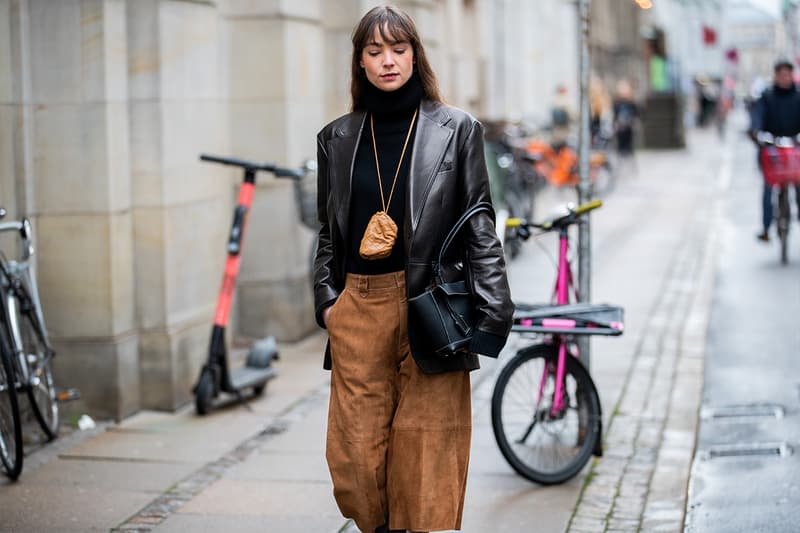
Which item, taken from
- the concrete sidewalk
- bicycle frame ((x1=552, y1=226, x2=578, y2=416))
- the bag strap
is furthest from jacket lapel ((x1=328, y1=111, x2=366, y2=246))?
bicycle frame ((x1=552, y1=226, x2=578, y2=416))

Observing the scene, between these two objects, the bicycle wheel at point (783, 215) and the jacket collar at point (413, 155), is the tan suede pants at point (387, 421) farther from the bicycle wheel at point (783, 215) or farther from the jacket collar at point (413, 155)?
the bicycle wheel at point (783, 215)

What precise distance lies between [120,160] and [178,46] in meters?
0.79

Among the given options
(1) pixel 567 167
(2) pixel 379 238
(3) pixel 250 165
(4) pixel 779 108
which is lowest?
(1) pixel 567 167

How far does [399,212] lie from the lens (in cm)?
439

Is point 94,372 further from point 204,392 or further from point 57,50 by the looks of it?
point 57,50

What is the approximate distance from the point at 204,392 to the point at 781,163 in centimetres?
750

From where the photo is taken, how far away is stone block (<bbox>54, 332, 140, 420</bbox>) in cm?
734

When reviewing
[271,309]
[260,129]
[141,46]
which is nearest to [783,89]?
[260,129]

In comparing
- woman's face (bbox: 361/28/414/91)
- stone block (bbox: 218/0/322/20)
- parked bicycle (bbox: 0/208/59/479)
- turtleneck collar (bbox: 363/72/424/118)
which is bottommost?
parked bicycle (bbox: 0/208/59/479)

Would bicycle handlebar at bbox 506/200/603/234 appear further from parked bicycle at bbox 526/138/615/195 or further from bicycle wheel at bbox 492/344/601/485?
parked bicycle at bbox 526/138/615/195

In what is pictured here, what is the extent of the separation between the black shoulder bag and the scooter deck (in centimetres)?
347

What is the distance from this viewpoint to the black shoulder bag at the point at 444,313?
169 inches

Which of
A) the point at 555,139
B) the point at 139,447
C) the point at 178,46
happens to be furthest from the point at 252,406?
the point at 555,139

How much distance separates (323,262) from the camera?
460 centimetres
